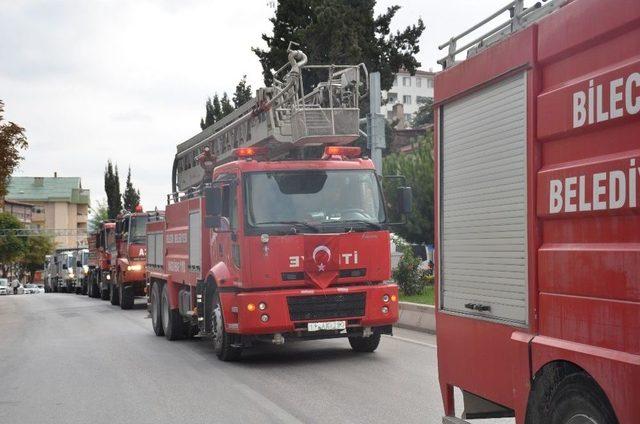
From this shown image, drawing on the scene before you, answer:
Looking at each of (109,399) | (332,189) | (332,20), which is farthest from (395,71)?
(109,399)

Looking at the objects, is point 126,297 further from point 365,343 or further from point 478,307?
point 478,307

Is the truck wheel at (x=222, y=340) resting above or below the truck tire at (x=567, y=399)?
below

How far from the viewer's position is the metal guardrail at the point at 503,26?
4.76 meters

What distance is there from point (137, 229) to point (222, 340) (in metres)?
16.3

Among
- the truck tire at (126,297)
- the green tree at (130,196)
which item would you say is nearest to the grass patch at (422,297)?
the truck tire at (126,297)

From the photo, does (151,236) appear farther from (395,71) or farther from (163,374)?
(395,71)

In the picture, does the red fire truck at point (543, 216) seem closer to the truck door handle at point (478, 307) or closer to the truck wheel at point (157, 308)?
the truck door handle at point (478, 307)

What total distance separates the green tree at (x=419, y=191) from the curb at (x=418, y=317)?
1405cm

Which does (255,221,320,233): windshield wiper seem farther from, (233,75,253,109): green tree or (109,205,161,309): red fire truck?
(233,75,253,109): green tree

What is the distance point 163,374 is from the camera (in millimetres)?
11266

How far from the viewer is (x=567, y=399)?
14.0 ft

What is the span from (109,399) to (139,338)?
7.43 m

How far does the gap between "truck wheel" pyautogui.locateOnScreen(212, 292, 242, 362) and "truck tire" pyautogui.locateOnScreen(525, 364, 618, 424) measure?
7.86m

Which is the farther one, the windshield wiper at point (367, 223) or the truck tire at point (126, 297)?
the truck tire at point (126, 297)
